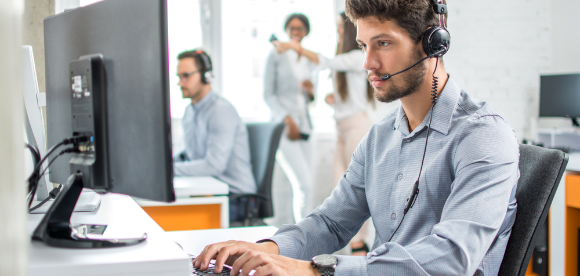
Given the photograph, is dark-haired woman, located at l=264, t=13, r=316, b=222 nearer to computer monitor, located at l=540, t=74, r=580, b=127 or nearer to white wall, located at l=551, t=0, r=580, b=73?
computer monitor, located at l=540, t=74, r=580, b=127

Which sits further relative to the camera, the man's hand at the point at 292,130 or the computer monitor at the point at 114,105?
the man's hand at the point at 292,130

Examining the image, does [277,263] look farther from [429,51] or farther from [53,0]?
[53,0]

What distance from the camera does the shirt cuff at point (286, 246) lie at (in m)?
0.96

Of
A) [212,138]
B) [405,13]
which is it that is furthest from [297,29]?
[405,13]

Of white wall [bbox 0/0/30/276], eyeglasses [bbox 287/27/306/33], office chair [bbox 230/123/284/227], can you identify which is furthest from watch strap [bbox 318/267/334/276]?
eyeglasses [bbox 287/27/306/33]

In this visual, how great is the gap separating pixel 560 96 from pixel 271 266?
3.32 meters

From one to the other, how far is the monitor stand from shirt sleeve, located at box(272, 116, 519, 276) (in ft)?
1.21

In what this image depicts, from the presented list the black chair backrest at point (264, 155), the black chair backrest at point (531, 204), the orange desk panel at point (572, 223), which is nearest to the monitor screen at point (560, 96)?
the orange desk panel at point (572, 223)

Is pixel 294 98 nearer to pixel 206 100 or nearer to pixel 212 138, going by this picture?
pixel 206 100

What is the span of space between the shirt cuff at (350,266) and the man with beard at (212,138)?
1636mm

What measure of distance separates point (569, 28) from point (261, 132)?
2885 millimetres

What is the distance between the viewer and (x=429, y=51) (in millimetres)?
1040

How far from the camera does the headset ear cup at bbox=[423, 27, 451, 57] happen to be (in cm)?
102

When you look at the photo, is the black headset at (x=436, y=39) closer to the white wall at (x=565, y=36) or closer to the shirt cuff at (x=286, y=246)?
the shirt cuff at (x=286, y=246)
